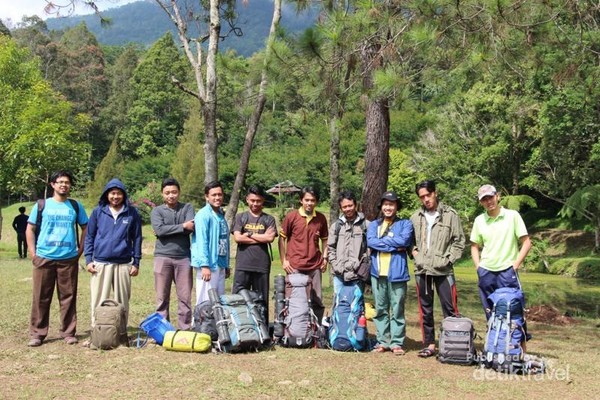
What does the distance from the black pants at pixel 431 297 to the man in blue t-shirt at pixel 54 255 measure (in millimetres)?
3459

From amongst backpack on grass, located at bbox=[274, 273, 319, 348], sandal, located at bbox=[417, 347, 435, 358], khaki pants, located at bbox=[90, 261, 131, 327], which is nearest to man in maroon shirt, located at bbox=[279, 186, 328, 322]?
backpack on grass, located at bbox=[274, 273, 319, 348]

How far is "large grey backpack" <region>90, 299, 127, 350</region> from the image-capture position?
6.11 meters

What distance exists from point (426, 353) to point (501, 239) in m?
1.28

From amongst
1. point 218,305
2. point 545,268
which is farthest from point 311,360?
point 545,268

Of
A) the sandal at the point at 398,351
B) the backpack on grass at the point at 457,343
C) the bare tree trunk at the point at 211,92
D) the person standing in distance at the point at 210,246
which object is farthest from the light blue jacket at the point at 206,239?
the bare tree trunk at the point at 211,92

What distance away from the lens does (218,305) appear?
20.2 ft

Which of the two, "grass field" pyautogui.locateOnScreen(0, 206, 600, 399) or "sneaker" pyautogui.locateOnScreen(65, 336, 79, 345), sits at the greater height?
"sneaker" pyautogui.locateOnScreen(65, 336, 79, 345)

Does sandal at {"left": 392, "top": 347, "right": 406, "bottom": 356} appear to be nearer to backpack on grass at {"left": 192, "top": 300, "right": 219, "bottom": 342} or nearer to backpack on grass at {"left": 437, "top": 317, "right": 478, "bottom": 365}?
backpack on grass at {"left": 437, "top": 317, "right": 478, "bottom": 365}

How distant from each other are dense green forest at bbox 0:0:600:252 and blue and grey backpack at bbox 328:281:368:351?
215 centimetres

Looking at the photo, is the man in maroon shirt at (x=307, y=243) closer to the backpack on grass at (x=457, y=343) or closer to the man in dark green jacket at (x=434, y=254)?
the man in dark green jacket at (x=434, y=254)

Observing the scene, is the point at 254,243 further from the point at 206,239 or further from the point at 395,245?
the point at 395,245

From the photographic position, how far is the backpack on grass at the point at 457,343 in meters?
5.71

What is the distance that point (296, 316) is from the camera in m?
6.37

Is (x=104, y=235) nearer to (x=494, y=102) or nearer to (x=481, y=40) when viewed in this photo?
(x=481, y=40)
